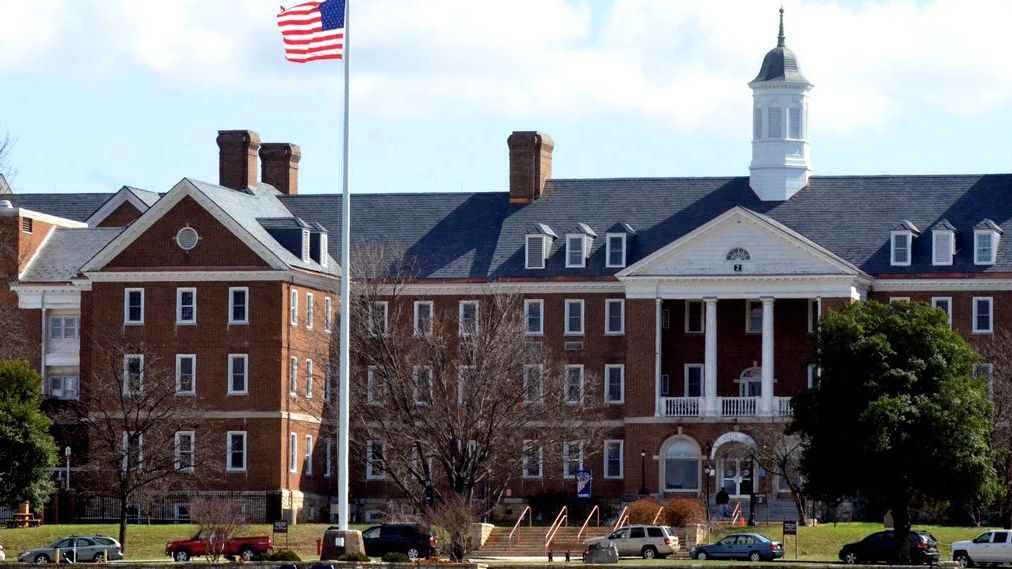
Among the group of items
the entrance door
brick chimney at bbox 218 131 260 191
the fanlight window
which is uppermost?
brick chimney at bbox 218 131 260 191

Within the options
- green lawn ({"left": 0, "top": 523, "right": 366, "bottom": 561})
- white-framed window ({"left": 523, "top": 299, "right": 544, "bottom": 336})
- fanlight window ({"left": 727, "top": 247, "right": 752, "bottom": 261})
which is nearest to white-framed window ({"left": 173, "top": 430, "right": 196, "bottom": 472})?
green lawn ({"left": 0, "top": 523, "right": 366, "bottom": 561})

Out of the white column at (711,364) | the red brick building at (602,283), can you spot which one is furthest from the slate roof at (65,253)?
the white column at (711,364)

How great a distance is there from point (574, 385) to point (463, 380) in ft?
28.3

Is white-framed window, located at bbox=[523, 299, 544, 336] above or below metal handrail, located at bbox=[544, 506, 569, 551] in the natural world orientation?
above

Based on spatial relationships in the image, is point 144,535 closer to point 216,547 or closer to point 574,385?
point 216,547

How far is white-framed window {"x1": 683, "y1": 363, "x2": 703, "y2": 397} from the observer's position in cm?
9919

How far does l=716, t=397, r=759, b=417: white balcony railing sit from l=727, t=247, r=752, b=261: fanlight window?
17.2 feet

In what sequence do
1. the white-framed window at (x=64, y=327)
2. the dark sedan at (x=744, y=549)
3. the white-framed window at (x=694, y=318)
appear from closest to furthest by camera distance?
the dark sedan at (x=744, y=549) → the white-framed window at (x=694, y=318) → the white-framed window at (x=64, y=327)

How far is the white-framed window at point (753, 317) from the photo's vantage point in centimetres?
9844

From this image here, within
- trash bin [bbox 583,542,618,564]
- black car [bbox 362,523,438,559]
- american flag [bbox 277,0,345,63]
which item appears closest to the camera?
american flag [bbox 277,0,345,63]

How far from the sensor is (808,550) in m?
83.0

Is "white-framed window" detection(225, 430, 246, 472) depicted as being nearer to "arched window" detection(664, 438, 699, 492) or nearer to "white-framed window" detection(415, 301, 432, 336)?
"white-framed window" detection(415, 301, 432, 336)

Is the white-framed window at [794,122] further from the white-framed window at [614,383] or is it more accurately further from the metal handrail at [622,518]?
the metal handrail at [622,518]

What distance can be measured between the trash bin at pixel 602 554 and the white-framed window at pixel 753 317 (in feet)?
73.7
